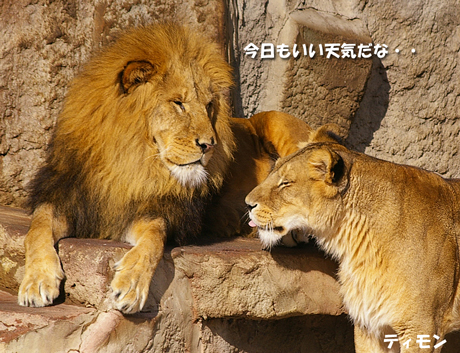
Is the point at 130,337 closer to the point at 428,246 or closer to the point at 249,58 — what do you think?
the point at 428,246

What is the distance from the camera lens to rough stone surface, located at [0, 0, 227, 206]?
15.5ft

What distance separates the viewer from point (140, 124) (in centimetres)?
355

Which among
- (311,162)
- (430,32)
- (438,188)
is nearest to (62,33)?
(311,162)

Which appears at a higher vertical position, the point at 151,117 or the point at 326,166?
the point at 151,117

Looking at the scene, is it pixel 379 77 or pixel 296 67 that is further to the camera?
pixel 379 77

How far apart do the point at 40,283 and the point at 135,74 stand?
3.98ft

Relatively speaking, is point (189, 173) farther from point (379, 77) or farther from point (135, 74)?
point (379, 77)

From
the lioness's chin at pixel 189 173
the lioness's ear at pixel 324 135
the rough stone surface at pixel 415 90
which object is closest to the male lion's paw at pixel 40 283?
the lioness's chin at pixel 189 173

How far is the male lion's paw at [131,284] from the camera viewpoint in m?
3.00

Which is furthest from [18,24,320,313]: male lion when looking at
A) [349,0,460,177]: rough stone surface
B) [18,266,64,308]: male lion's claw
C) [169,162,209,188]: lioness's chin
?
[349,0,460,177]: rough stone surface

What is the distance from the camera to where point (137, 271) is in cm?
308

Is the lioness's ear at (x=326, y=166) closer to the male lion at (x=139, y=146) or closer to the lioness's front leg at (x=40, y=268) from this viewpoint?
the male lion at (x=139, y=146)

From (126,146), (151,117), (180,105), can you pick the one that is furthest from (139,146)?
(180,105)

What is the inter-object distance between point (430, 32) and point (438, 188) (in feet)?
8.39
